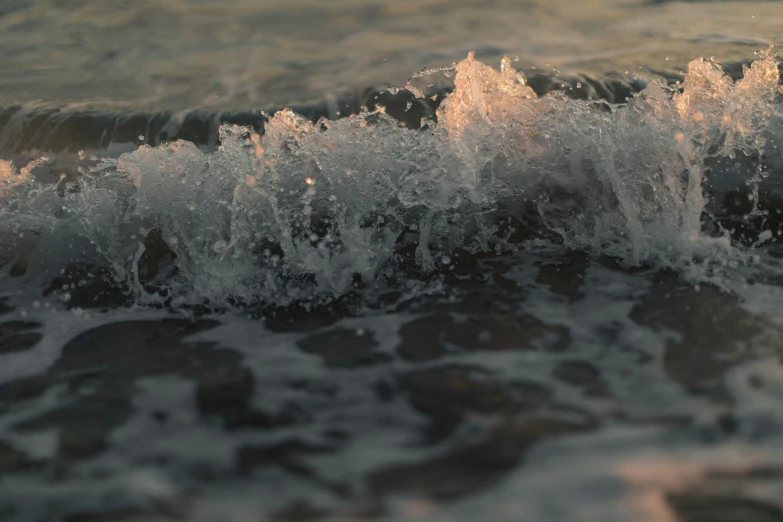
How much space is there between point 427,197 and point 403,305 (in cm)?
67

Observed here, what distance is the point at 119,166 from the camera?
345 cm

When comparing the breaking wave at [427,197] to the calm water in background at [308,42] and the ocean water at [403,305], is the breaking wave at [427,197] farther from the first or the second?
the calm water in background at [308,42]

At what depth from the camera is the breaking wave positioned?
3.08 m

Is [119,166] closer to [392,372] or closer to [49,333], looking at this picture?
[49,333]

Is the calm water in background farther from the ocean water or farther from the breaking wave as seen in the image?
the breaking wave

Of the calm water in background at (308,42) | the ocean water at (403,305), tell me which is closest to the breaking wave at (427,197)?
the ocean water at (403,305)

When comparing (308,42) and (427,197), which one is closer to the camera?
(427,197)

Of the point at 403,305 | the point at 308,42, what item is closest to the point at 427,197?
the point at 403,305

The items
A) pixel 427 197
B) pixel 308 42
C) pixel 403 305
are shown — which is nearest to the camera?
pixel 403 305

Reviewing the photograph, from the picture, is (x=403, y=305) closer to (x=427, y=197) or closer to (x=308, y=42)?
(x=427, y=197)

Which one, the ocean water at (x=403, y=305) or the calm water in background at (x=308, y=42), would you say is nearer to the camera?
the ocean water at (x=403, y=305)

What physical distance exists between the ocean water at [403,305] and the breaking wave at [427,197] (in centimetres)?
1

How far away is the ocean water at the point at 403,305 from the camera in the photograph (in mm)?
1861

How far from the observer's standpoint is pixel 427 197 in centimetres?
327
